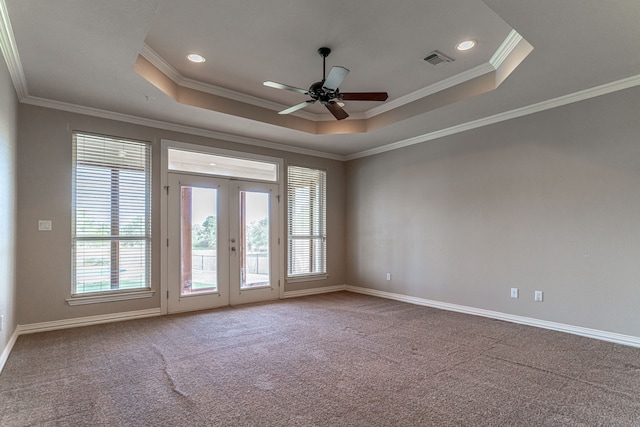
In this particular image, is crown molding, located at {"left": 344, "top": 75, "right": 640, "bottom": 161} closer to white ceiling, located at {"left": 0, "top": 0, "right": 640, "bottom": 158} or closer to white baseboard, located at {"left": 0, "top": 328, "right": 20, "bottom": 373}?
white ceiling, located at {"left": 0, "top": 0, "right": 640, "bottom": 158}

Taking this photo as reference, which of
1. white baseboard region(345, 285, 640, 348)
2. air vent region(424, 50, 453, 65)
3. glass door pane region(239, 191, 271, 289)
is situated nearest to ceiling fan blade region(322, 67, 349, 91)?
air vent region(424, 50, 453, 65)

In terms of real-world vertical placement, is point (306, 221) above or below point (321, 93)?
below

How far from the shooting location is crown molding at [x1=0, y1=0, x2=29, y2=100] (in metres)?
2.54

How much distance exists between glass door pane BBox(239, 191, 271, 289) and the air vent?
3404 mm

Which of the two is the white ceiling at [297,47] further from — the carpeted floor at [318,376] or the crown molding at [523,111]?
the carpeted floor at [318,376]

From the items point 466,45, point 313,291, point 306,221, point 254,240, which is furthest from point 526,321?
point 254,240

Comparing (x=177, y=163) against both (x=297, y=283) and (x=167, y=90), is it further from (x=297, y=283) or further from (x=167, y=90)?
(x=297, y=283)

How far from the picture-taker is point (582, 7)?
8.04 ft

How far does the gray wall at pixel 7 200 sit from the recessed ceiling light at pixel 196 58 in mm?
1577

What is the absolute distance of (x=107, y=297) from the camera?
444cm

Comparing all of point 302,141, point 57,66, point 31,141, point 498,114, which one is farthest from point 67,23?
point 498,114

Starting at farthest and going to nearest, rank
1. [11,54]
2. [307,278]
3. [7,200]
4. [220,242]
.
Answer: [307,278]
[220,242]
[7,200]
[11,54]

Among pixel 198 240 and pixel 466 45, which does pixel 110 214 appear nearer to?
pixel 198 240

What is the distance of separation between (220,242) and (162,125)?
6.36ft
